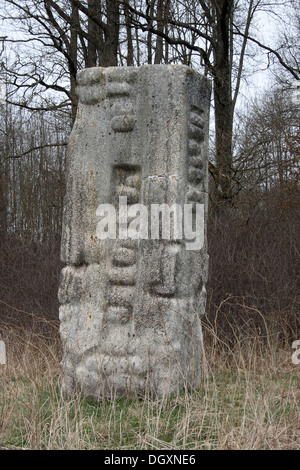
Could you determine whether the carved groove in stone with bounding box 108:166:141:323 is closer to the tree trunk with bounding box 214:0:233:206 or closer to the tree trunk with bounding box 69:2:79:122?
the tree trunk with bounding box 214:0:233:206

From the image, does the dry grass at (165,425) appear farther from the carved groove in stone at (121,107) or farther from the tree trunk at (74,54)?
the tree trunk at (74,54)

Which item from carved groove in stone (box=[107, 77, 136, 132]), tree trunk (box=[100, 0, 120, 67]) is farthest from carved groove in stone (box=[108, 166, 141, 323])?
tree trunk (box=[100, 0, 120, 67])

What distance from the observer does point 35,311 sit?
8.20 metres

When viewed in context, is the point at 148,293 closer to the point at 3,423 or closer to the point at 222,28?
the point at 3,423

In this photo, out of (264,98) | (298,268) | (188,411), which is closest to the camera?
(188,411)

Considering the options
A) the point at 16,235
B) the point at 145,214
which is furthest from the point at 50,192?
the point at 145,214

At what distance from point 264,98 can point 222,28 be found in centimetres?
356
